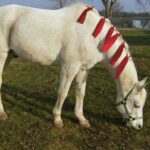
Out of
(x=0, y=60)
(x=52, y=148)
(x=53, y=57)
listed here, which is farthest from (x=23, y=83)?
(x=52, y=148)

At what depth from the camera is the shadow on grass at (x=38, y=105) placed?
673 centimetres

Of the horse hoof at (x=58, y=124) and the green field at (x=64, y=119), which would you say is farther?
the horse hoof at (x=58, y=124)

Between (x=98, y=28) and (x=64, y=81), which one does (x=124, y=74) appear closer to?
(x=98, y=28)

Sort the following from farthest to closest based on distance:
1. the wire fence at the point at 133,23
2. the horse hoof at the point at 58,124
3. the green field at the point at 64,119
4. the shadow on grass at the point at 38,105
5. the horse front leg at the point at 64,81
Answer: the wire fence at the point at 133,23
the shadow on grass at the point at 38,105
the horse hoof at the point at 58,124
the horse front leg at the point at 64,81
the green field at the point at 64,119

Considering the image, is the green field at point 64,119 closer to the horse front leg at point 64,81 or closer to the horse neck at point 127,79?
the horse front leg at point 64,81

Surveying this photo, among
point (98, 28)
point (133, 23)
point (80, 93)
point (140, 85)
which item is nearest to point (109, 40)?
point (98, 28)

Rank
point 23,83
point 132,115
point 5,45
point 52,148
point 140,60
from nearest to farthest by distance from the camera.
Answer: point 52,148 < point 132,115 < point 5,45 < point 23,83 < point 140,60

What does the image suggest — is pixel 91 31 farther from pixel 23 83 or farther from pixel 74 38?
pixel 23 83

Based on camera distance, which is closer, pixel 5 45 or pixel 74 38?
pixel 74 38

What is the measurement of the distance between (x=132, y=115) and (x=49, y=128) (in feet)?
4.42

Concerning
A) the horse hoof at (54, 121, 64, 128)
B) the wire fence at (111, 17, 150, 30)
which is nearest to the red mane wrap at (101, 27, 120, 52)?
the horse hoof at (54, 121, 64, 128)

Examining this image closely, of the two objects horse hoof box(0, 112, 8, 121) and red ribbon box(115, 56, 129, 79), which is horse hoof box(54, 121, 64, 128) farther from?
red ribbon box(115, 56, 129, 79)

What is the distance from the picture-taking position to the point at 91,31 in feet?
19.4

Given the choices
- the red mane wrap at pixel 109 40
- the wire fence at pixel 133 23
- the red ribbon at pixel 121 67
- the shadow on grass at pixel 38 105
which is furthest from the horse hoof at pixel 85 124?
the wire fence at pixel 133 23
